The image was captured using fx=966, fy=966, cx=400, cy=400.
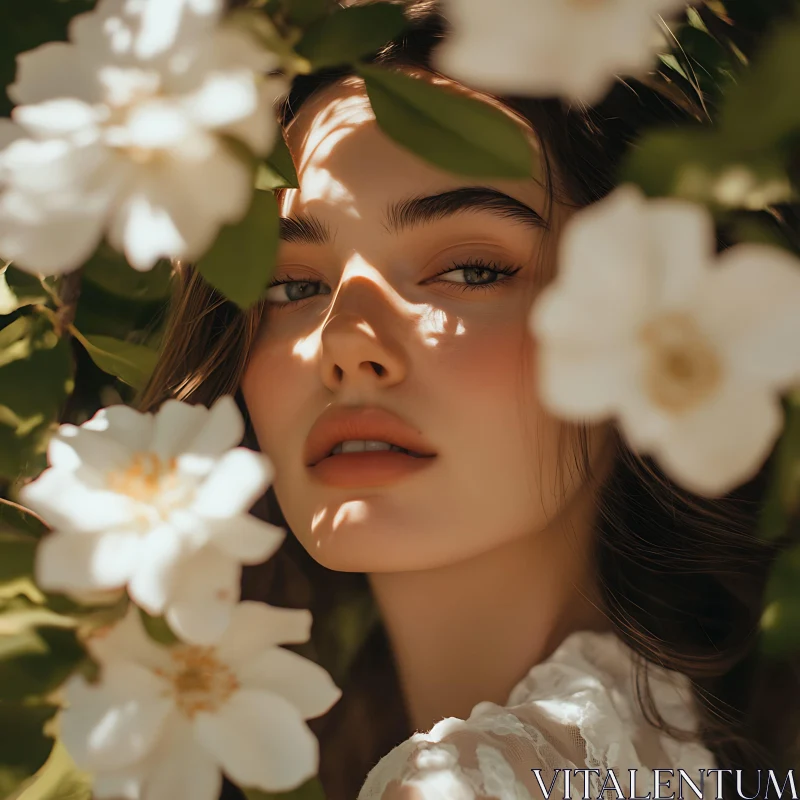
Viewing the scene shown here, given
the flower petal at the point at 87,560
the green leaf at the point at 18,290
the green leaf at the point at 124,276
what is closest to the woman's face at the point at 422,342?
the green leaf at the point at 124,276

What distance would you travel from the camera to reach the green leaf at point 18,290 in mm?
1129

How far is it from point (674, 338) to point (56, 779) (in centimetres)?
57

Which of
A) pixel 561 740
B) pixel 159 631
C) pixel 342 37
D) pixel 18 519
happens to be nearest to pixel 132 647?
pixel 159 631

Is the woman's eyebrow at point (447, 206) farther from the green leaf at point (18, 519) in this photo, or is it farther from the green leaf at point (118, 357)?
the green leaf at point (18, 519)

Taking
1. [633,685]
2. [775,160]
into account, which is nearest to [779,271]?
[775,160]

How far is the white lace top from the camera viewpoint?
99cm

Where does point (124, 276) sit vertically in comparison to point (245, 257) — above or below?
below

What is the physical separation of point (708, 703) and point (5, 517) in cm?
98

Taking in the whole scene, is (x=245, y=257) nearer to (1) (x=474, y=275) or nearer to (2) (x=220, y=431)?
(2) (x=220, y=431)

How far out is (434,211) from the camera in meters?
1.13

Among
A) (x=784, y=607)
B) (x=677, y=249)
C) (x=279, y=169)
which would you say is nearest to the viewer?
(x=677, y=249)

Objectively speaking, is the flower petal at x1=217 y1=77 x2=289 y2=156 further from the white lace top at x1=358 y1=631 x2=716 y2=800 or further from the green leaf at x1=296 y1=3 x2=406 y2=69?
the white lace top at x1=358 y1=631 x2=716 y2=800

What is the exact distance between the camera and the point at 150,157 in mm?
596

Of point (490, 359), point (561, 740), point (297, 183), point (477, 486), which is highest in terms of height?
point (297, 183)
